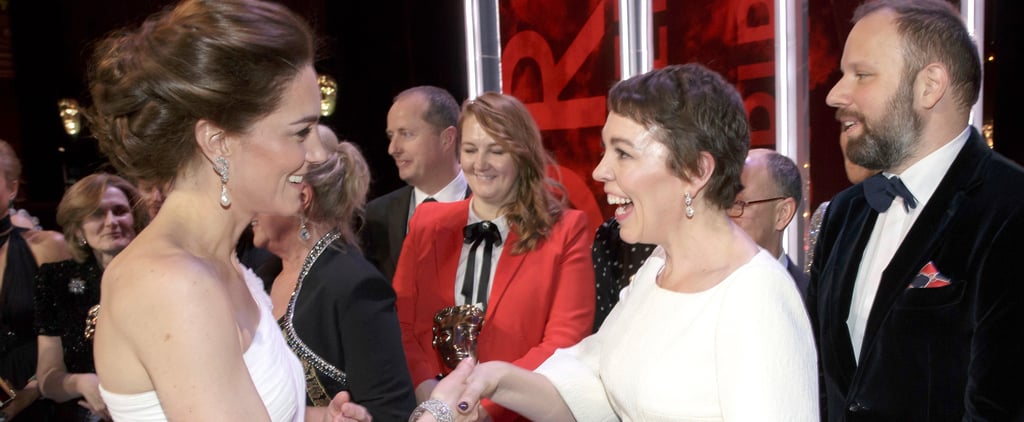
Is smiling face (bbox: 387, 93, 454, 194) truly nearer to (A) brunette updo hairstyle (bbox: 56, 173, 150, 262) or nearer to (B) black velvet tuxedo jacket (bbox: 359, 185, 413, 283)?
(B) black velvet tuxedo jacket (bbox: 359, 185, 413, 283)

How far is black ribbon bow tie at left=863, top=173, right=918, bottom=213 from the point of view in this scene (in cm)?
210

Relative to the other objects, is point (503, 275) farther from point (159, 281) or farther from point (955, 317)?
point (159, 281)

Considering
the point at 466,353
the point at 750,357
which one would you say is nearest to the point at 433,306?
the point at 466,353

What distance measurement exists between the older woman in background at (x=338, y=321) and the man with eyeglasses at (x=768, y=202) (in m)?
1.25

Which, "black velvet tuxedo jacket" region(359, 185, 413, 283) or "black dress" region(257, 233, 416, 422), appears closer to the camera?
"black dress" region(257, 233, 416, 422)

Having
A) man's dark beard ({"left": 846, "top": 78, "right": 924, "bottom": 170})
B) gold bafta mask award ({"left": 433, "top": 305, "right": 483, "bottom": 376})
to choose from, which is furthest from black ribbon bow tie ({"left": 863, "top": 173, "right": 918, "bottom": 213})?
gold bafta mask award ({"left": 433, "top": 305, "right": 483, "bottom": 376})

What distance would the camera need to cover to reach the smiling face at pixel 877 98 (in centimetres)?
209

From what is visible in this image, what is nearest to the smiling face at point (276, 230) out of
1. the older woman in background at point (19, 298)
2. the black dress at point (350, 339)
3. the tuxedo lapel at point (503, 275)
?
the black dress at point (350, 339)

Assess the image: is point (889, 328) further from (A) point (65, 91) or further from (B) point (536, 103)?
(A) point (65, 91)

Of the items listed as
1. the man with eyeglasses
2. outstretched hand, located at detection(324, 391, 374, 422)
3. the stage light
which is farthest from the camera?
the stage light

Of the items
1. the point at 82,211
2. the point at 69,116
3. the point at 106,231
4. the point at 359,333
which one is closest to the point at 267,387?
the point at 359,333

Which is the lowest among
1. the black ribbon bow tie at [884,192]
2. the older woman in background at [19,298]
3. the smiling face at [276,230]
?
the older woman in background at [19,298]

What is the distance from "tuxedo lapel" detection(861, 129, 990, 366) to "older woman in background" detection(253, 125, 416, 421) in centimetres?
116

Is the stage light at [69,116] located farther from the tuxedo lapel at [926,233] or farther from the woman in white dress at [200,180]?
the tuxedo lapel at [926,233]
